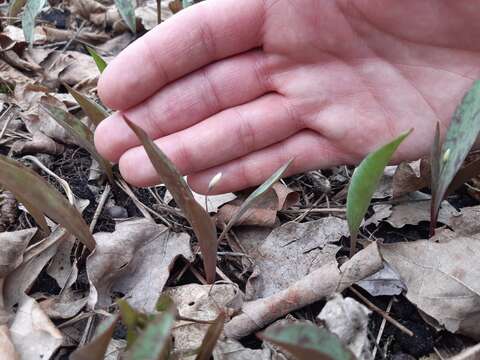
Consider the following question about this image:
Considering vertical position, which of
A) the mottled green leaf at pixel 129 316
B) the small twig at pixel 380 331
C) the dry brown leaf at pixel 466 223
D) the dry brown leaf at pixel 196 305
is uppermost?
the mottled green leaf at pixel 129 316

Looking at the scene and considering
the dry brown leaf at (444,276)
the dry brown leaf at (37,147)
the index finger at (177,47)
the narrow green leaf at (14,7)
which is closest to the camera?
the dry brown leaf at (444,276)

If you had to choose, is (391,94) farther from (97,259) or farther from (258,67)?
(97,259)

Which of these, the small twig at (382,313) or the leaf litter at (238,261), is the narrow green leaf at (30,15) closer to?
the leaf litter at (238,261)

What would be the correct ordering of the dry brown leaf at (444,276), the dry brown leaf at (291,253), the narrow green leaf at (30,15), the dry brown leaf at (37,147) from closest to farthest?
1. the dry brown leaf at (444,276)
2. the dry brown leaf at (291,253)
3. the dry brown leaf at (37,147)
4. the narrow green leaf at (30,15)

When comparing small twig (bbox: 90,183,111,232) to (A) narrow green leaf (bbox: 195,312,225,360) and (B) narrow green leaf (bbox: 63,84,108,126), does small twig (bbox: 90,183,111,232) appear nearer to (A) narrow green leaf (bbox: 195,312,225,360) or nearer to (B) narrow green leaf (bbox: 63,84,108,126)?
(B) narrow green leaf (bbox: 63,84,108,126)

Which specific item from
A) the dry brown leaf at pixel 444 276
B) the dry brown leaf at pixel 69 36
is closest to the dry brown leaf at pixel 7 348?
the dry brown leaf at pixel 444 276

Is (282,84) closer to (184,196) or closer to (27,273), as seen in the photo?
(184,196)

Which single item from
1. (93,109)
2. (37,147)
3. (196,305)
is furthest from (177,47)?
(196,305)

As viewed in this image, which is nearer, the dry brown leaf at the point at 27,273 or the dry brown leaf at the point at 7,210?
the dry brown leaf at the point at 27,273
